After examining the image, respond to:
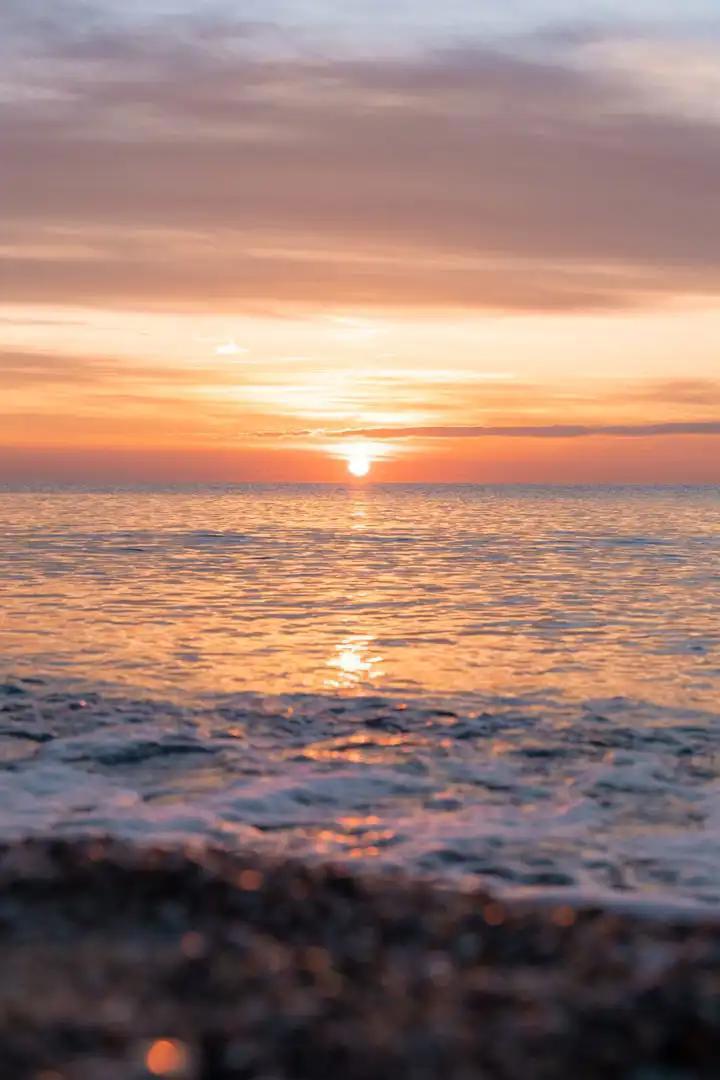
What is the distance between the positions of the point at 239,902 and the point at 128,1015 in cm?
172

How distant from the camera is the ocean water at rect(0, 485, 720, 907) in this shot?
8.89m

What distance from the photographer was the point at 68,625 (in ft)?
71.3

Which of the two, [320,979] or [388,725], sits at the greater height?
[320,979]

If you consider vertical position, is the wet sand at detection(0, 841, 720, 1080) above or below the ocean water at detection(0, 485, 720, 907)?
above

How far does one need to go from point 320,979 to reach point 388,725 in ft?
25.3

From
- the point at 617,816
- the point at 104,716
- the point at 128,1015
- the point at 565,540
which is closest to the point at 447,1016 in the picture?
the point at 128,1015

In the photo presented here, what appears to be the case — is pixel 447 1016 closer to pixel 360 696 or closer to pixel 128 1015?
pixel 128 1015

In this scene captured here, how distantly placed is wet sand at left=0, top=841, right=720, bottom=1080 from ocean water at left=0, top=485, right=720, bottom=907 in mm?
1292

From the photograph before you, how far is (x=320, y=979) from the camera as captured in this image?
18.4 feet

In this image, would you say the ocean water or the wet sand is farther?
the ocean water

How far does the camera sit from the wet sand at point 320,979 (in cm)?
484

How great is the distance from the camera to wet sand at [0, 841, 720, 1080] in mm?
4840

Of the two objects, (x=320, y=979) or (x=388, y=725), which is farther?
(x=388, y=725)

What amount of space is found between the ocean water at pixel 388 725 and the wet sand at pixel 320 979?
1.29 meters
